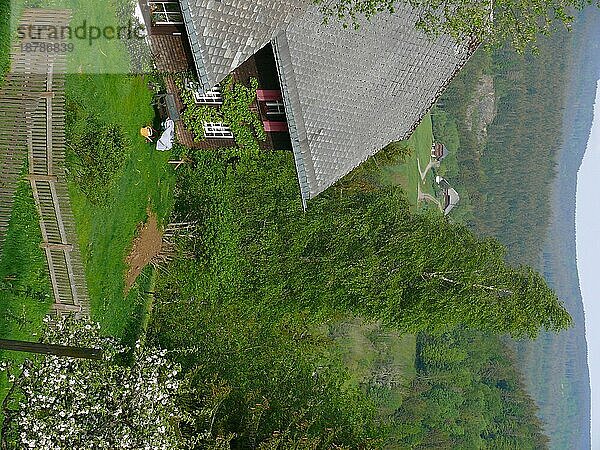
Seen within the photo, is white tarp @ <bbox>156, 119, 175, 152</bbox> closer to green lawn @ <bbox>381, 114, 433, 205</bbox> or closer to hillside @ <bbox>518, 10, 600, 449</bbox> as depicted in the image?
green lawn @ <bbox>381, 114, 433, 205</bbox>

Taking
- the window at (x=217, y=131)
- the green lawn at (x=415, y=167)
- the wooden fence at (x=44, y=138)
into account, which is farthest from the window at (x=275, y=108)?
the green lawn at (x=415, y=167)

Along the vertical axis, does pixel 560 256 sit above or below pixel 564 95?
below

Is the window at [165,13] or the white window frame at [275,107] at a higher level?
the window at [165,13]

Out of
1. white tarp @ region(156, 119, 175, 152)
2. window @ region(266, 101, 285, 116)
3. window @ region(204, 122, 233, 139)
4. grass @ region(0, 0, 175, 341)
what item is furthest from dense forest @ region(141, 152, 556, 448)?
window @ region(266, 101, 285, 116)

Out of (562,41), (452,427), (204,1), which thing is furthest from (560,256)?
(204,1)

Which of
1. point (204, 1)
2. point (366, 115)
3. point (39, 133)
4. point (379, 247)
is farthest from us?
point (379, 247)

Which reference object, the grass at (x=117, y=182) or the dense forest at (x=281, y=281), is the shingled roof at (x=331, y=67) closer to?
the grass at (x=117, y=182)

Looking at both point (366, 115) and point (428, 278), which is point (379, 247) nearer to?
point (428, 278)
